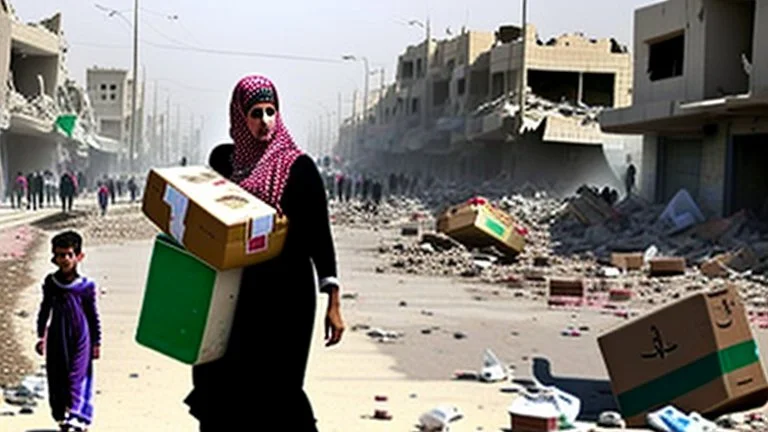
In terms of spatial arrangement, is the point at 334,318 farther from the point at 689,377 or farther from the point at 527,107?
the point at 527,107

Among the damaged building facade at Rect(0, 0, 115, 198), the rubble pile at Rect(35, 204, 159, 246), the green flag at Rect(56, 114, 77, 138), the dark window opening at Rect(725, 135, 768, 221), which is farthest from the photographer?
the green flag at Rect(56, 114, 77, 138)

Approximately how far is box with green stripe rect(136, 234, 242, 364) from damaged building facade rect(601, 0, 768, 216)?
19.0 metres

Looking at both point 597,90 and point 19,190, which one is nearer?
point 19,190

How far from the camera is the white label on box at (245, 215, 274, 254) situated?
4238 millimetres

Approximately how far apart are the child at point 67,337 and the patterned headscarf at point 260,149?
6.61 feet

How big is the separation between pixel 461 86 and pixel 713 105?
3934cm

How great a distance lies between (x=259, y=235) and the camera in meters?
4.28

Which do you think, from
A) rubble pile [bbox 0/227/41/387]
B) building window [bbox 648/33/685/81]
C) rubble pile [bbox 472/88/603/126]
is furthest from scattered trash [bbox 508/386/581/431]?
rubble pile [bbox 472/88/603/126]

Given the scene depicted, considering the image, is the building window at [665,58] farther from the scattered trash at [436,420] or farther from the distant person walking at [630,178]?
the scattered trash at [436,420]

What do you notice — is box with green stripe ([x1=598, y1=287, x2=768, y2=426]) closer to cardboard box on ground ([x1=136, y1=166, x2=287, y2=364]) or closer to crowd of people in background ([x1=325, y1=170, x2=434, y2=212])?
cardboard box on ground ([x1=136, y1=166, x2=287, y2=364])

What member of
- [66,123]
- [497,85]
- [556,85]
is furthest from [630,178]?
[66,123]

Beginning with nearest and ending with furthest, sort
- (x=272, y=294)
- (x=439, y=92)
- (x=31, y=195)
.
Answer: (x=272, y=294), (x=31, y=195), (x=439, y=92)

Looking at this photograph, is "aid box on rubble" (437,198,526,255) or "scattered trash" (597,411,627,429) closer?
"scattered trash" (597,411,627,429)

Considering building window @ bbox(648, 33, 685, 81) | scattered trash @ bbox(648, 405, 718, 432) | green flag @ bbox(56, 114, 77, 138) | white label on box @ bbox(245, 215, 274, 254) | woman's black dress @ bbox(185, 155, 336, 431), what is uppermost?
building window @ bbox(648, 33, 685, 81)
